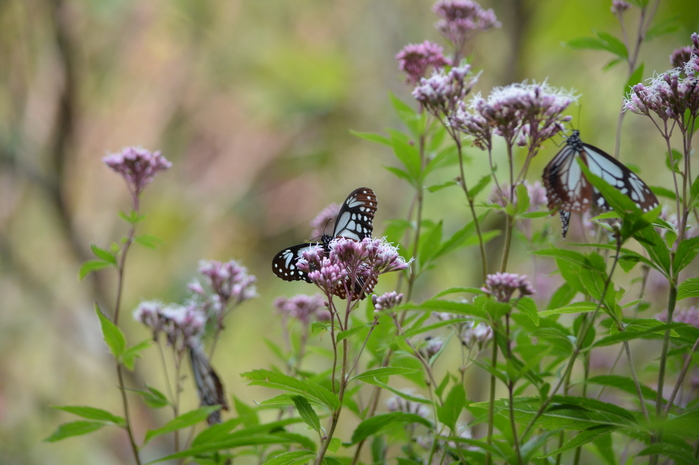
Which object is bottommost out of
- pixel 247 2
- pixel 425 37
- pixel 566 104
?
pixel 566 104

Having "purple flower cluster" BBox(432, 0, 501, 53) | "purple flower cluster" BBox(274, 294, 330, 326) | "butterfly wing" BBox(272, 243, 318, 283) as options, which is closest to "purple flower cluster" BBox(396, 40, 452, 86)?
"purple flower cluster" BBox(432, 0, 501, 53)

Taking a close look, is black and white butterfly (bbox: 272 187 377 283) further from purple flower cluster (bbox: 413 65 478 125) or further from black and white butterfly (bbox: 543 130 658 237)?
black and white butterfly (bbox: 543 130 658 237)

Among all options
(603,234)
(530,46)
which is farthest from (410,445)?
(530,46)

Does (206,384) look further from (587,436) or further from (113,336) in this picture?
(587,436)

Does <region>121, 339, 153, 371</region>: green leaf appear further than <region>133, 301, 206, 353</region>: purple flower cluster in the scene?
No

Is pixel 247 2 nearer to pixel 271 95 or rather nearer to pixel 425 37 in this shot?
pixel 271 95

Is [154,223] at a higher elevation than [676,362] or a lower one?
higher
